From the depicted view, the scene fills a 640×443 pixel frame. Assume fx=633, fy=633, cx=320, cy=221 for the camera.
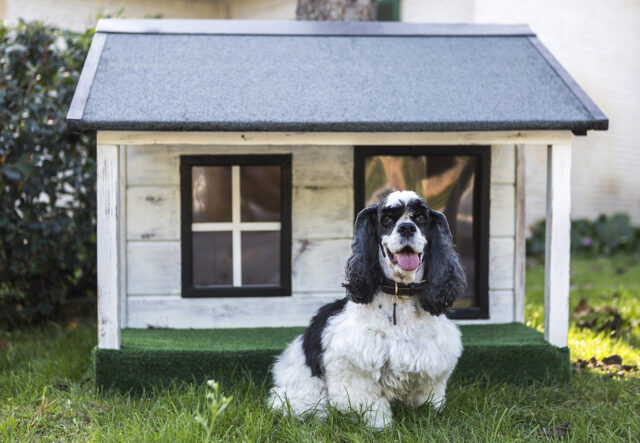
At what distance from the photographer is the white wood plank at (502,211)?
15.9 feet

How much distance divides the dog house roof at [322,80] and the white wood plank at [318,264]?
4.22ft

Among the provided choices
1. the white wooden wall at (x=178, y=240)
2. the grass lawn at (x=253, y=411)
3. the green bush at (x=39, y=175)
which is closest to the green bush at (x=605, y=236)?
the grass lawn at (x=253, y=411)

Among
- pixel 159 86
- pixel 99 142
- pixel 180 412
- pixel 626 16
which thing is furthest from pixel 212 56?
pixel 626 16

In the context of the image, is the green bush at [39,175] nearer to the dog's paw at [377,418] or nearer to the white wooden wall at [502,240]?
the dog's paw at [377,418]

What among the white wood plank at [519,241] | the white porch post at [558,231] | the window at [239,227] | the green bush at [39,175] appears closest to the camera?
the white porch post at [558,231]

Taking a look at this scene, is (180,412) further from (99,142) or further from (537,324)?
(537,324)

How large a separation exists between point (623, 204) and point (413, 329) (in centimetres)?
943

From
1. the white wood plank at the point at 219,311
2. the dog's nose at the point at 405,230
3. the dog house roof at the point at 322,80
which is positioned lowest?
the white wood plank at the point at 219,311

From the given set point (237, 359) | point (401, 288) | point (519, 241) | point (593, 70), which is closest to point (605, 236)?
point (593, 70)

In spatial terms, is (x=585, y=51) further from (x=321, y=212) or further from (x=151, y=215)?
(x=151, y=215)

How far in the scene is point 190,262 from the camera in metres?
4.73

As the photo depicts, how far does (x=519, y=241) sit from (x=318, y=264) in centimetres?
155

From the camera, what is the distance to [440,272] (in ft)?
10.0

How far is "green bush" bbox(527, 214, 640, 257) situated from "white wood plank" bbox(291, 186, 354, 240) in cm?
684
